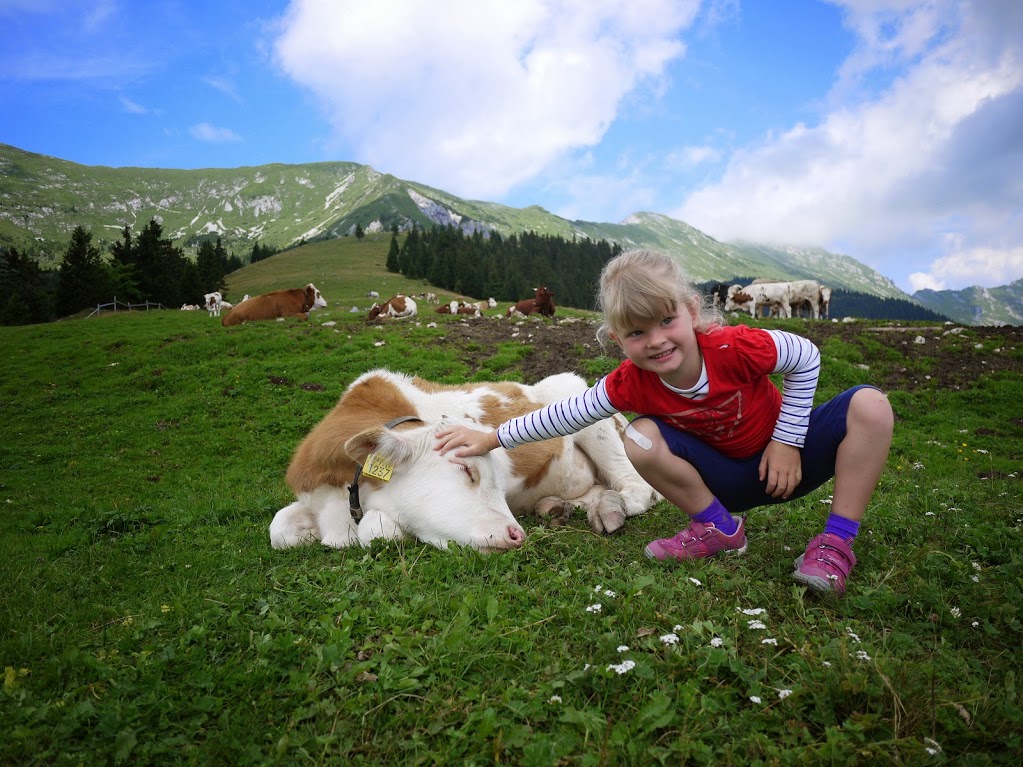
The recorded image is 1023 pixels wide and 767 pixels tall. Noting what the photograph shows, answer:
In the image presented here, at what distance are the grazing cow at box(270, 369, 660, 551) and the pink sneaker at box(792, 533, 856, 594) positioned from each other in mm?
1569

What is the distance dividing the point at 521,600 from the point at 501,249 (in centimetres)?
10406

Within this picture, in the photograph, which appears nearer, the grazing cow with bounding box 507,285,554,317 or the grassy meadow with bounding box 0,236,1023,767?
the grassy meadow with bounding box 0,236,1023,767

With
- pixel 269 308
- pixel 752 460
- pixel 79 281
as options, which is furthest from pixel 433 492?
pixel 79 281

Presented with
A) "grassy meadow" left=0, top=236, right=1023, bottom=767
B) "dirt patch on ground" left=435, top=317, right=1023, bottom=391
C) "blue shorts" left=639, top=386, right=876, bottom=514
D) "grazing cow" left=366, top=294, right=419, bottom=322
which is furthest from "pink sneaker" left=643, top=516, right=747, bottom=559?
"grazing cow" left=366, top=294, right=419, bottom=322

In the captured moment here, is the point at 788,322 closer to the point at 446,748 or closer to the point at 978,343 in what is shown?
the point at 978,343

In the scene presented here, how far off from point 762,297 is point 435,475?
106ft

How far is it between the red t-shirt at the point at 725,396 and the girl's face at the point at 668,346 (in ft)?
0.35

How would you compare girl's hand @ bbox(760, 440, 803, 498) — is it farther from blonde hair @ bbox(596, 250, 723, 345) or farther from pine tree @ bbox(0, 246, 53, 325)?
pine tree @ bbox(0, 246, 53, 325)

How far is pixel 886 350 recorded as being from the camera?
14.3m

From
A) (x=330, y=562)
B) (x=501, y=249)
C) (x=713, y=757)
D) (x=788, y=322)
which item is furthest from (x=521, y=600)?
(x=501, y=249)

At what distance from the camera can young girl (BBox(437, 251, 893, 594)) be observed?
3.16 metres

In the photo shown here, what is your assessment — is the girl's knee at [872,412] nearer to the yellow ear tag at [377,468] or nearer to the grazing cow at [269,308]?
the yellow ear tag at [377,468]

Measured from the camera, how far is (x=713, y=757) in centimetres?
182

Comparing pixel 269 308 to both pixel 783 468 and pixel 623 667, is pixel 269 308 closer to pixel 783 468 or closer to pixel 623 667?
pixel 783 468
